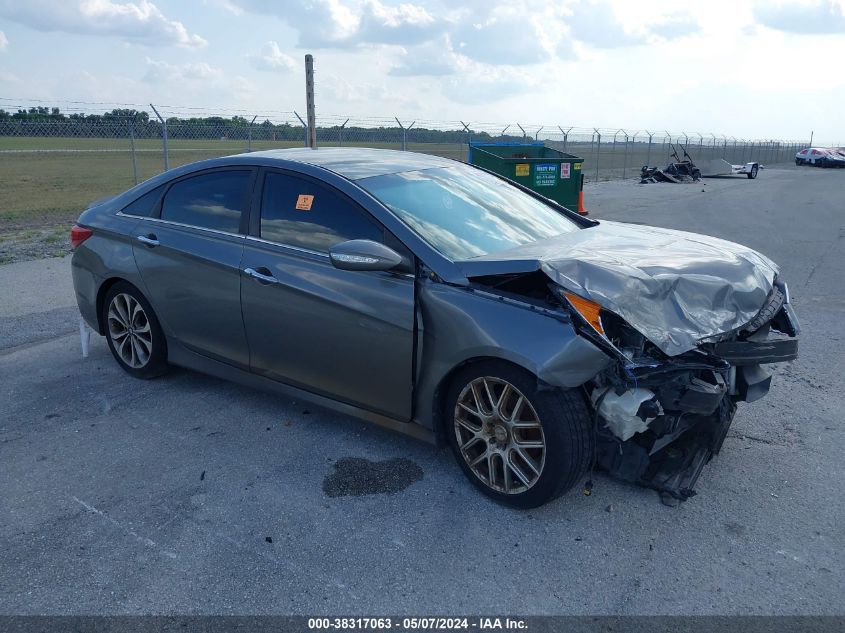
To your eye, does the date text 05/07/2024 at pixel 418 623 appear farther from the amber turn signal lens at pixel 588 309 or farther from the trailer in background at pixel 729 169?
the trailer in background at pixel 729 169

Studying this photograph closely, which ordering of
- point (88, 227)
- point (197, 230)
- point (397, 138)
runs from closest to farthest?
point (197, 230) → point (88, 227) → point (397, 138)

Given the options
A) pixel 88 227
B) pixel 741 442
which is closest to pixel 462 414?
pixel 741 442

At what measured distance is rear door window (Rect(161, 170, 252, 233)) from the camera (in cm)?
425

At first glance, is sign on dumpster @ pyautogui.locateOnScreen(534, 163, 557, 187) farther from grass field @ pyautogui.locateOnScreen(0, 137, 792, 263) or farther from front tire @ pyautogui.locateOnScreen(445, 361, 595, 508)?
front tire @ pyautogui.locateOnScreen(445, 361, 595, 508)

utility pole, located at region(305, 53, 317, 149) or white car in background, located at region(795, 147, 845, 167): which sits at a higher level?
utility pole, located at region(305, 53, 317, 149)

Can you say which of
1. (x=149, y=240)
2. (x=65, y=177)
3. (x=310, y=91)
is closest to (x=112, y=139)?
(x=65, y=177)

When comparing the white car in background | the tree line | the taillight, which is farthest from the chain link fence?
the white car in background

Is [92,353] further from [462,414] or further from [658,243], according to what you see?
[658,243]

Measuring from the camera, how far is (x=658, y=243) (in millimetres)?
4016

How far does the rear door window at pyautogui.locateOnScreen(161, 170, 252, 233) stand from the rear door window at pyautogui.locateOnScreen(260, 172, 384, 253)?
21cm

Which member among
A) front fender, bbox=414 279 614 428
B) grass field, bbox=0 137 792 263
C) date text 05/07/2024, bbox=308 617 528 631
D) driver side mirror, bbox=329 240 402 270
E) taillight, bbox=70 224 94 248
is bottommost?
date text 05/07/2024, bbox=308 617 528 631

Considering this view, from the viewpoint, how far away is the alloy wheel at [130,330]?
191 inches

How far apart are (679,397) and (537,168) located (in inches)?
377

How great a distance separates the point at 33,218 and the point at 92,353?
30.6 ft
